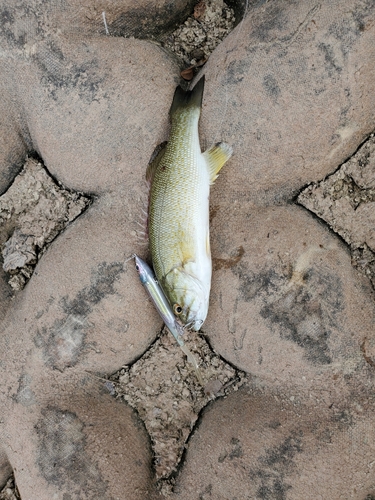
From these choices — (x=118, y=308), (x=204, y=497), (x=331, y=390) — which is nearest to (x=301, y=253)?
(x=331, y=390)

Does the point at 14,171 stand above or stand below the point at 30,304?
above

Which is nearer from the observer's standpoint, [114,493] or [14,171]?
[114,493]

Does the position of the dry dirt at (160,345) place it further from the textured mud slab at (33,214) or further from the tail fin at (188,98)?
the tail fin at (188,98)

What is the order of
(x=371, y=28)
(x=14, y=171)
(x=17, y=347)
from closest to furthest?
(x=371, y=28) < (x=17, y=347) < (x=14, y=171)

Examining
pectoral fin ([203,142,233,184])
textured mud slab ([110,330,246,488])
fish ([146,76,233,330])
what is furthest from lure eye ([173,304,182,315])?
pectoral fin ([203,142,233,184])

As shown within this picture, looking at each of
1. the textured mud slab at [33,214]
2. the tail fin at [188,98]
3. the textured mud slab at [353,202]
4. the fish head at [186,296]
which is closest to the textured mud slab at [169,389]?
the fish head at [186,296]

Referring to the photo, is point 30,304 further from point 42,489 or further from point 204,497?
point 204,497

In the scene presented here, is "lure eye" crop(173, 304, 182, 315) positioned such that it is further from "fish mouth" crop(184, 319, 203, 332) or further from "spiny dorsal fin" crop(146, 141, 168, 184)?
"spiny dorsal fin" crop(146, 141, 168, 184)
